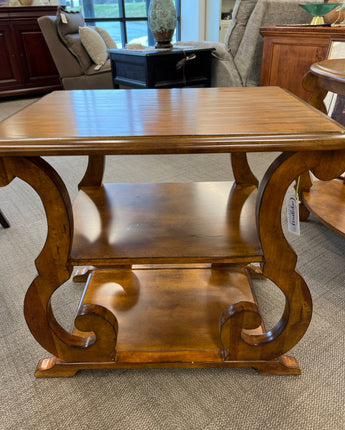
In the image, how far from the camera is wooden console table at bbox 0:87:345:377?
1.87ft

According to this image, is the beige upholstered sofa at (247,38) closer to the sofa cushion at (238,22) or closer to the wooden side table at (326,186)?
the sofa cushion at (238,22)

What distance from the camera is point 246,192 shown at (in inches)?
37.8

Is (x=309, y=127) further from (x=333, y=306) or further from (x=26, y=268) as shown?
(x=26, y=268)

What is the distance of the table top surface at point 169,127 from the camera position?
0.55 m

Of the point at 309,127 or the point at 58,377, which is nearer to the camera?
the point at 309,127

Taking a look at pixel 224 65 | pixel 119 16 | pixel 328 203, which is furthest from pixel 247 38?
pixel 119 16

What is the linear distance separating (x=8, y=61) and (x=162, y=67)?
214 cm

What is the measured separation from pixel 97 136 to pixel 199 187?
47 centimetres

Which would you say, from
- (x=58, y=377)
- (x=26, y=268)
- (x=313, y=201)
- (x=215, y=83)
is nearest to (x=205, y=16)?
(x=215, y=83)

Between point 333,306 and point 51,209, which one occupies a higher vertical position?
point 51,209

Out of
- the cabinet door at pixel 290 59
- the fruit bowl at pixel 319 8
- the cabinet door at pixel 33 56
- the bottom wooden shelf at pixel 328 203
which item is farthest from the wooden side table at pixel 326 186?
the cabinet door at pixel 33 56

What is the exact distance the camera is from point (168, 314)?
0.93 m

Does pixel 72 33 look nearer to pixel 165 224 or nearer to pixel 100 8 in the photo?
pixel 100 8

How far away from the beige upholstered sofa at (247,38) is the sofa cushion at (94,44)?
1133 mm
